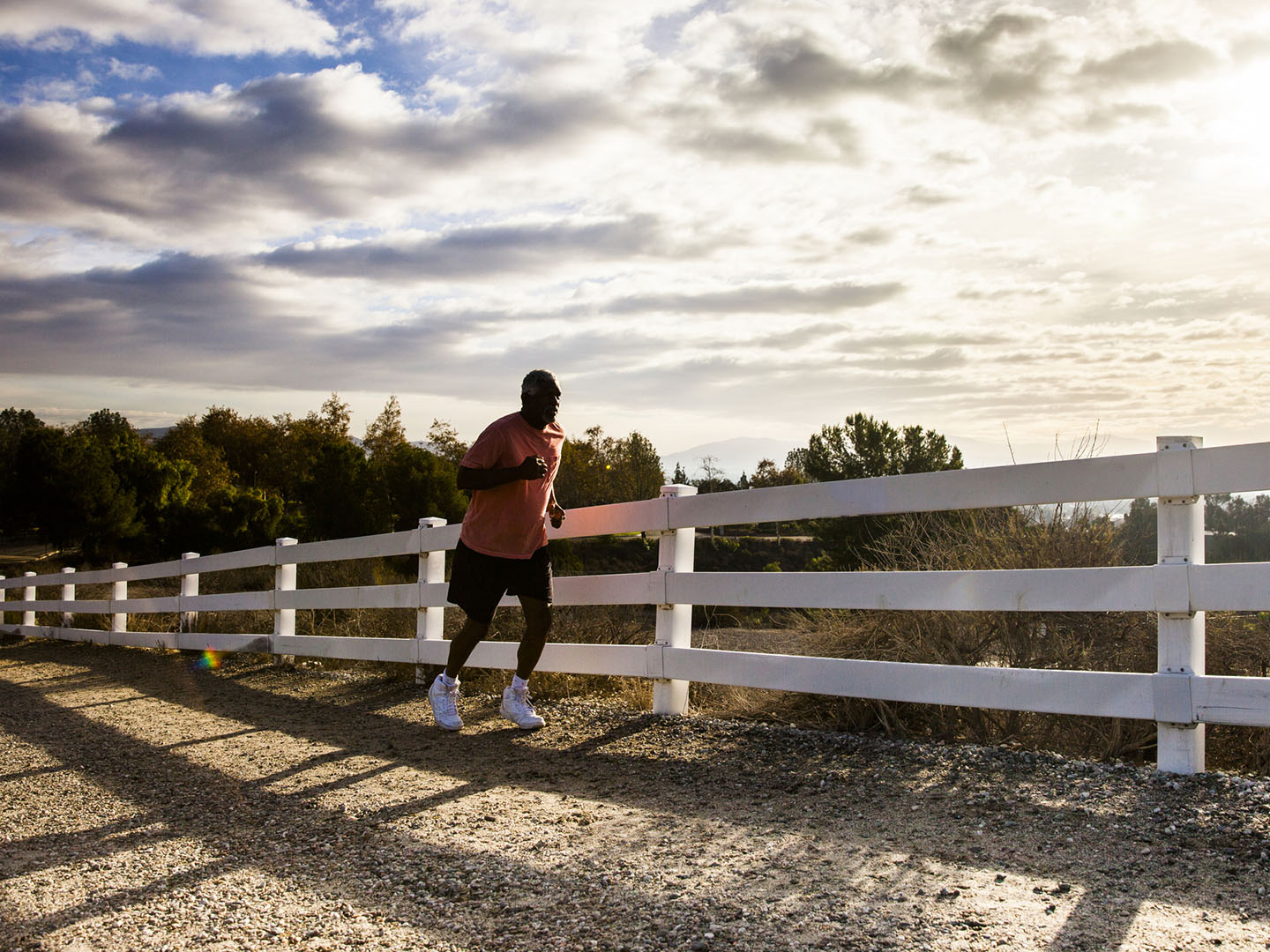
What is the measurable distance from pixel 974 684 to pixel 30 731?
20.2 feet

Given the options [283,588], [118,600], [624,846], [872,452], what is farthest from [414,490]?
[624,846]

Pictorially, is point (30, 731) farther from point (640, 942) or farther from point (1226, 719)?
point (1226, 719)

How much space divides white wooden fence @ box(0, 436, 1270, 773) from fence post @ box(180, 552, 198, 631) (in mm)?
5966

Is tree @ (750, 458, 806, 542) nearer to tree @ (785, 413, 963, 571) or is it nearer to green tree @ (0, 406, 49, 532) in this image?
tree @ (785, 413, 963, 571)

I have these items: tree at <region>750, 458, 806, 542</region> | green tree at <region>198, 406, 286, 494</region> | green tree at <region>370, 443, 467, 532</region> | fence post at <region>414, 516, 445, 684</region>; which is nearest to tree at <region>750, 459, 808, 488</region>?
tree at <region>750, 458, 806, 542</region>

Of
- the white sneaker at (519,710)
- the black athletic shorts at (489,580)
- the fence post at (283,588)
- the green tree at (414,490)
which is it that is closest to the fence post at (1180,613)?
the black athletic shorts at (489,580)

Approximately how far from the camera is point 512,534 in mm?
5766

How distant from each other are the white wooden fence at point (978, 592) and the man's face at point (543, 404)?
37.7 inches

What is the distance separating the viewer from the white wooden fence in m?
4.10

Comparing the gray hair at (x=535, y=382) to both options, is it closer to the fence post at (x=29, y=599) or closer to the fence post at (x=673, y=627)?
the fence post at (x=673, y=627)

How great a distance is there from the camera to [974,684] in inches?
180

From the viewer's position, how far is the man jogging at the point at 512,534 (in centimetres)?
559

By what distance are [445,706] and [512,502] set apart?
1.33 metres

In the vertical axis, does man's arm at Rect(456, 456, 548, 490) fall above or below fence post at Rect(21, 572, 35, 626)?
above
